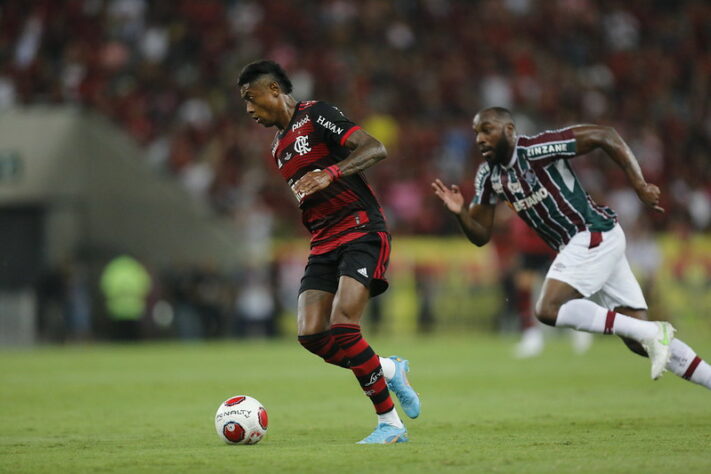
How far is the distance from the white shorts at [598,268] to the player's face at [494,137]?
2.68ft

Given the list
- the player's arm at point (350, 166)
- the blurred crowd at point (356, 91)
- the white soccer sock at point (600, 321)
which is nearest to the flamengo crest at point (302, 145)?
the player's arm at point (350, 166)

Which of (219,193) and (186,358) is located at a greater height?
(219,193)

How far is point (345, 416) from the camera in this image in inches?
363

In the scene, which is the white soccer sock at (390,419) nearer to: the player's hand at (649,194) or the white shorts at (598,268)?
the white shorts at (598,268)

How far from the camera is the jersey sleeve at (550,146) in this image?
25.4ft

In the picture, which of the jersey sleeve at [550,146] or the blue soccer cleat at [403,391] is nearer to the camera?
the blue soccer cleat at [403,391]

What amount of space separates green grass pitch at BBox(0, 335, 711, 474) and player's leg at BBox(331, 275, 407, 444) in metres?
0.21

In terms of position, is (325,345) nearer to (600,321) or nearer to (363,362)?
(363,362)

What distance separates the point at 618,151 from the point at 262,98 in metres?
2.45

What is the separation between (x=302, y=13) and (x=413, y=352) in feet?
44.2

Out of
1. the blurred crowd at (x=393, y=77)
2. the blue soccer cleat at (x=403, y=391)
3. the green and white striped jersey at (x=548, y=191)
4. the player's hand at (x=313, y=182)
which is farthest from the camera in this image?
the blurred crowd at (x=393, y=77)

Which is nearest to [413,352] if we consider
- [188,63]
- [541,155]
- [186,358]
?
[186,358]

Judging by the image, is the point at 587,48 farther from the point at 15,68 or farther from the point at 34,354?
the point at 34,354

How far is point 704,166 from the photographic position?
81.6 feet
